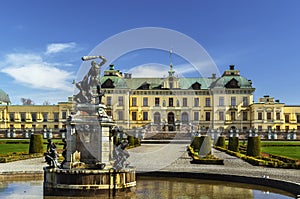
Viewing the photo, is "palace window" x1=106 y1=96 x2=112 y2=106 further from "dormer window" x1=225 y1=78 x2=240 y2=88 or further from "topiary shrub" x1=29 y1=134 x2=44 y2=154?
"topiary shrub" x1=29 y1=134 x2=44 y2=154

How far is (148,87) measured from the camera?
64.6 m

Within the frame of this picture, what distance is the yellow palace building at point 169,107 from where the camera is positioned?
61844mm

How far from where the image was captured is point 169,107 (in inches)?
2495

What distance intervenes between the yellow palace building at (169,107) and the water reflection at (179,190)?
46625 millimetres

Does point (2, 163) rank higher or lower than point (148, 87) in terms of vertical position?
lower

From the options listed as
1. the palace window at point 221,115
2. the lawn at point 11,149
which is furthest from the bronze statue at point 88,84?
the palace window at point 221,115

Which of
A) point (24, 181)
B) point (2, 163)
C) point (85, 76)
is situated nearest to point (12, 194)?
point (24, 181)

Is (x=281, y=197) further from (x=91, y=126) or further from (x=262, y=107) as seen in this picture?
(x=262, y=107)

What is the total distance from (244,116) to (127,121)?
18.8 metres

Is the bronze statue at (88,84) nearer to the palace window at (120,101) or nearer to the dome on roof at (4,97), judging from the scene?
the palace window at (120,101)

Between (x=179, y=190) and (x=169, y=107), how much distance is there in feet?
169

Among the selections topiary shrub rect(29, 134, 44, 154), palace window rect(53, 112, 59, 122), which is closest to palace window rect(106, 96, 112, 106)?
palace window rect(53, 112, 59, 122)

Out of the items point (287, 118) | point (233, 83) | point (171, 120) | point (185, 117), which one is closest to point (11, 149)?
point (171, 120)

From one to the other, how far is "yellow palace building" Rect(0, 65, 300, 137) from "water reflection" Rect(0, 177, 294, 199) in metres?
46.6
